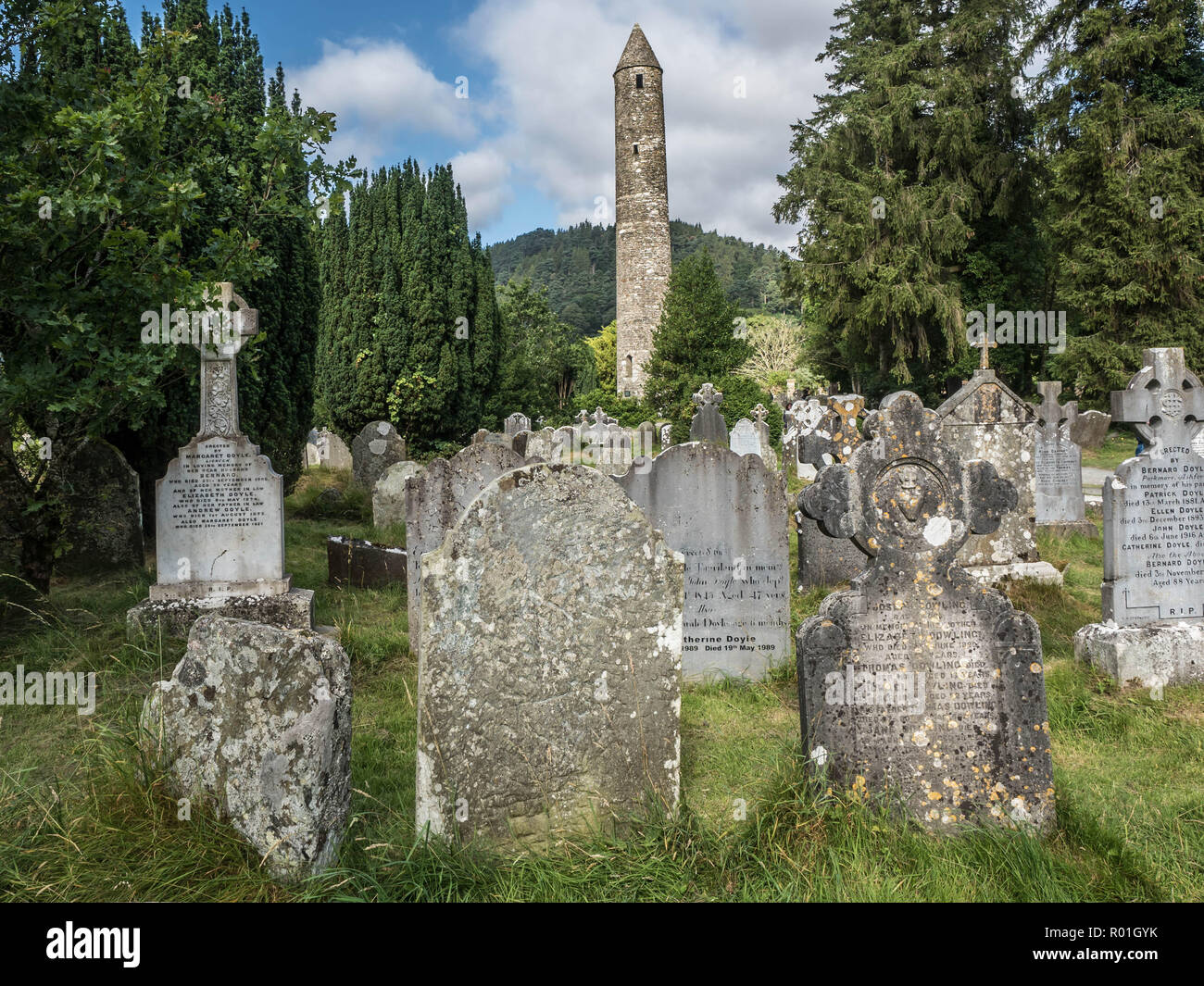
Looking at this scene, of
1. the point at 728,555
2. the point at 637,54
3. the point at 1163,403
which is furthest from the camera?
the point at 637,54

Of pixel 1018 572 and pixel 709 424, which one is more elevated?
pixel 709 424

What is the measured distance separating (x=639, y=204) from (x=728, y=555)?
86.9ft

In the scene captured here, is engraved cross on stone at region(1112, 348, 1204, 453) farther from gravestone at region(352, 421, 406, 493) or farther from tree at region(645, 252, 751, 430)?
tree at region(645, 252, 751, 430)

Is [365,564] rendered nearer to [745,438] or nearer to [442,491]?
[442,491]

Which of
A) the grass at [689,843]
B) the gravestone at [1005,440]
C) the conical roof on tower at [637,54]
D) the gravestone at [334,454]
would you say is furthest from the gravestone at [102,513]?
the conical roof on tower at [637,54]

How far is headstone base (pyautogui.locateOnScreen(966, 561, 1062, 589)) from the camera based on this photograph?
7637 millimetres

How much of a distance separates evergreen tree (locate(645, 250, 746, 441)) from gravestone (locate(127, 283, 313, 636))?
1877 centimetres

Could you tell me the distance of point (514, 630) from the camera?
2.94m

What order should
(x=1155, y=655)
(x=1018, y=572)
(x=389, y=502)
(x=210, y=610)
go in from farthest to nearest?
(x=389, y=502) < (x=1018, y=572) < (x=210, y=610) < (x=1155, y=655)

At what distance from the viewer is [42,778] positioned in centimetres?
355

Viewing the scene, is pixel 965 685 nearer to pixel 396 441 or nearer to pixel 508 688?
pixel 508 688

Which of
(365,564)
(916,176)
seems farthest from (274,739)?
(916,176)

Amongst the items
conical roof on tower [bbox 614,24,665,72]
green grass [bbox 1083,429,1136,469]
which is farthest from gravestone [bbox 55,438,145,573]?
conical roof on tower [bbox 614,24,665,72]

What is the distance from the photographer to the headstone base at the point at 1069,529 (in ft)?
33.1
